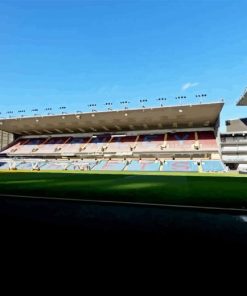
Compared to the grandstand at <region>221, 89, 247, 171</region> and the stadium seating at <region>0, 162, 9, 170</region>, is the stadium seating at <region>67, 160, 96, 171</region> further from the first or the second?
the grandstand at <region>221, 89, 247, 171</region>

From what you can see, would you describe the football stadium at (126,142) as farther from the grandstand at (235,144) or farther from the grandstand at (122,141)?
the grandstand at (235,144)

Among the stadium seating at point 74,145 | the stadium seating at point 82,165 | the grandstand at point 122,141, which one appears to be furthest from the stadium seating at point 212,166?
the stadium seating at point 74,145

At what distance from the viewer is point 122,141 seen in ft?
164

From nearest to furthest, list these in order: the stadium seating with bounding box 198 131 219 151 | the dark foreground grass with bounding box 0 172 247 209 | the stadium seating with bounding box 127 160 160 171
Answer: the dark foreground grass with bounding box 0 172 247 209
the stadium seating with bounding box 127 160 160 171
the stadium seating with bounding box 198 131 219 151

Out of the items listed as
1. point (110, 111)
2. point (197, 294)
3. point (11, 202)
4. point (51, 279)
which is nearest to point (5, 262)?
point (51, 279)

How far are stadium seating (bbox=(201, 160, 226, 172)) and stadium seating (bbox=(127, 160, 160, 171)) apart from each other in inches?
258

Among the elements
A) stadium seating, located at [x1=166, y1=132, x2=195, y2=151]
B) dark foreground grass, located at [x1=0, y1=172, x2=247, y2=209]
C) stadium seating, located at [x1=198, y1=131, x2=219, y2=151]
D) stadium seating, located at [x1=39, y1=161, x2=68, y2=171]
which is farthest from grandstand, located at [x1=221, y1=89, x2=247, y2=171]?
dark foreground grass, located at [x1=0, y1=172, x2=247, y2=209]

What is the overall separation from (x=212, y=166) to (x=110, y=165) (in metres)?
15.7

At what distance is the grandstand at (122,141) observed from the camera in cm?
4124

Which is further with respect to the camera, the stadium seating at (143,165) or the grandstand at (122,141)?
the grandstand at (122,141)

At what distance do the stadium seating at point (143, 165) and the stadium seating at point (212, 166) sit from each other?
6.55 metres

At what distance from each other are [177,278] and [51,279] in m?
1.41

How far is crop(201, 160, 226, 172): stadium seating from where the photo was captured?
34.4m

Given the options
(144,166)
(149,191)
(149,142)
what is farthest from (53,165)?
(149,191)
